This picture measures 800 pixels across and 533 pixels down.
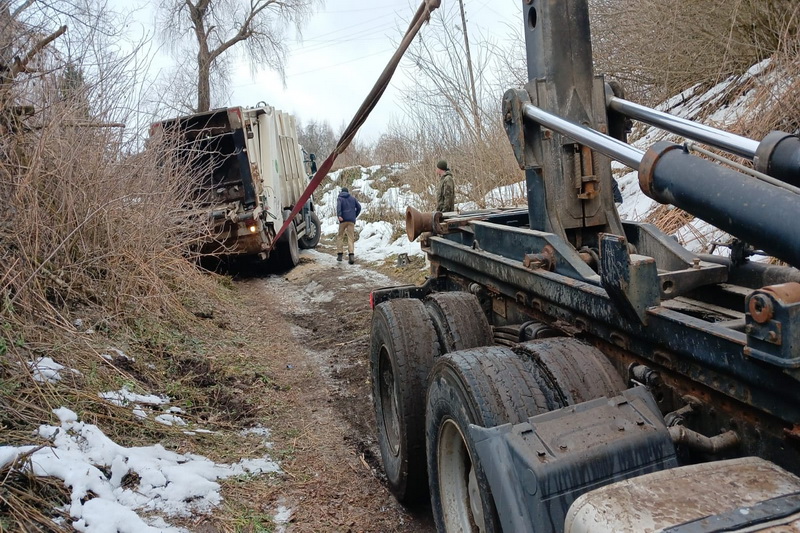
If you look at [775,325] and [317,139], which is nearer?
[775,325]

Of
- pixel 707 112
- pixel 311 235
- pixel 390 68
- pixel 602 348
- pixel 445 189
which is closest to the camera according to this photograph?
pixel 602 348

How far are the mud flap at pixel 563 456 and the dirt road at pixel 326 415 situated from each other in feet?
5.14

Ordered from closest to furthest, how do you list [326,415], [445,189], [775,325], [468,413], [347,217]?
1. [775,325]
2. [468,413]
3. [326,415]
4. [445,189]
5. [347,217]

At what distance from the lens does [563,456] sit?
1.88m

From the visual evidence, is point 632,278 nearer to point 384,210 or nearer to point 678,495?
point 678,495

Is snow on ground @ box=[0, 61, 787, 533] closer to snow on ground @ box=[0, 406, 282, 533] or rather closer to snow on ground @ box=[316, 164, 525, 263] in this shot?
snow on ground @ box=[0, 406, 282, 533]

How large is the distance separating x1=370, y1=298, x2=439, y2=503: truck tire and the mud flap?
4.20 ft

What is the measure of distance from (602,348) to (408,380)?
3.64 feet

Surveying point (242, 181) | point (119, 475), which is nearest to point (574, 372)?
point (119, 475)

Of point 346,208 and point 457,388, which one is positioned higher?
point 346,208

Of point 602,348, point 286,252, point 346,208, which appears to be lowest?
point 286,252

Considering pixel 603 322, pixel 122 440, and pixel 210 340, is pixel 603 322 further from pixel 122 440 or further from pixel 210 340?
pixel 210 340

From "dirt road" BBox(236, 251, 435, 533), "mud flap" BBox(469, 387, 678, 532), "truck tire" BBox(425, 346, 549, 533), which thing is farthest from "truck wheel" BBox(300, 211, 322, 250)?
"mud flap" BBox(469, 387, 678, 532)

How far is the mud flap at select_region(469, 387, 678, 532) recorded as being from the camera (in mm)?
1845
